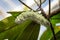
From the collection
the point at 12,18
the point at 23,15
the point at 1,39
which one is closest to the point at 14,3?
the point at 12,18

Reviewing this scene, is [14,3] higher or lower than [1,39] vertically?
higher

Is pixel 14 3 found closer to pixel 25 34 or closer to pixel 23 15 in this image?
pixel 25 34

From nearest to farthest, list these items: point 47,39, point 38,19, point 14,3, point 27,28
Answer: point 38,19, point 27,28, point 47,39, point 14,3

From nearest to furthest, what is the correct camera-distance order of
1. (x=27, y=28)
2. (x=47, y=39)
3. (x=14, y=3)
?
(x=27, y=28), (x=47, y=39), (x=14, y=3)

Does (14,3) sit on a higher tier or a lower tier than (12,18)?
higher

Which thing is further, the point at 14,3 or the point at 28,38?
the point at 14,3

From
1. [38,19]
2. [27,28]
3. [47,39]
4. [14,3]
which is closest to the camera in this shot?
[38,19]

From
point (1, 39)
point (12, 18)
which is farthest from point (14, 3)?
point (1, 39)

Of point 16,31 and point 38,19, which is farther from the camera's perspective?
point 16,31

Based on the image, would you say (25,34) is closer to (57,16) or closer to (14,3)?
(57,16)
